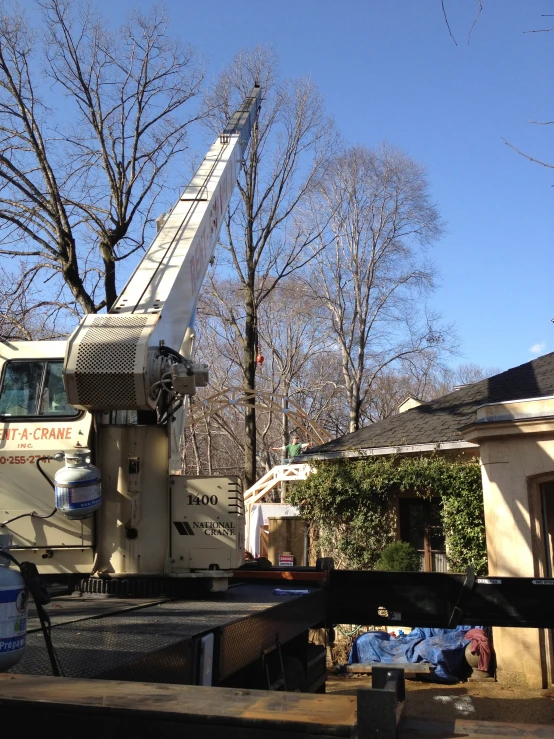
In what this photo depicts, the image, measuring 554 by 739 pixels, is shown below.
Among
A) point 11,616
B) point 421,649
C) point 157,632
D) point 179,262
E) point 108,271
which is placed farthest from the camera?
point 108,271

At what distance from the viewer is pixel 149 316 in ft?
17.8

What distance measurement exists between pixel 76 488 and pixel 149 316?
139 cm

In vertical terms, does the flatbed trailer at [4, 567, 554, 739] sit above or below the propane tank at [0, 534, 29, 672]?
below

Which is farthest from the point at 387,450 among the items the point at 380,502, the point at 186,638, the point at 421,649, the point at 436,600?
the point at 186,638

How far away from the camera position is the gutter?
14.6 metres

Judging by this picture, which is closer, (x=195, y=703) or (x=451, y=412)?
(x=195, y=703)

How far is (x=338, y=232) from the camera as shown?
31375mm

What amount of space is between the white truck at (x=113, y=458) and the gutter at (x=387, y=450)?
9.48 m

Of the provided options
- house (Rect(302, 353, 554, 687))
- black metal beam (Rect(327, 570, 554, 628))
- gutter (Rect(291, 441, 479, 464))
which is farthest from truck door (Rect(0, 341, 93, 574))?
gutter (Rect(291, 441, 479, 464))

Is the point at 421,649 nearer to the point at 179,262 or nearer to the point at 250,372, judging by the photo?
the point at 179,262

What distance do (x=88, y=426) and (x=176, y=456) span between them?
100 cm

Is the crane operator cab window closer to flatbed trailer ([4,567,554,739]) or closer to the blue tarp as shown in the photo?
flatbed trailer ([4,567,554,739])

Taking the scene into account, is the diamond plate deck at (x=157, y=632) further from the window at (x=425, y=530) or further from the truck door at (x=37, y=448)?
the window at (x=425, y=530)

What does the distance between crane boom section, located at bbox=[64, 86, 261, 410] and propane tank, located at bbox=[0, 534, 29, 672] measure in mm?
2151
